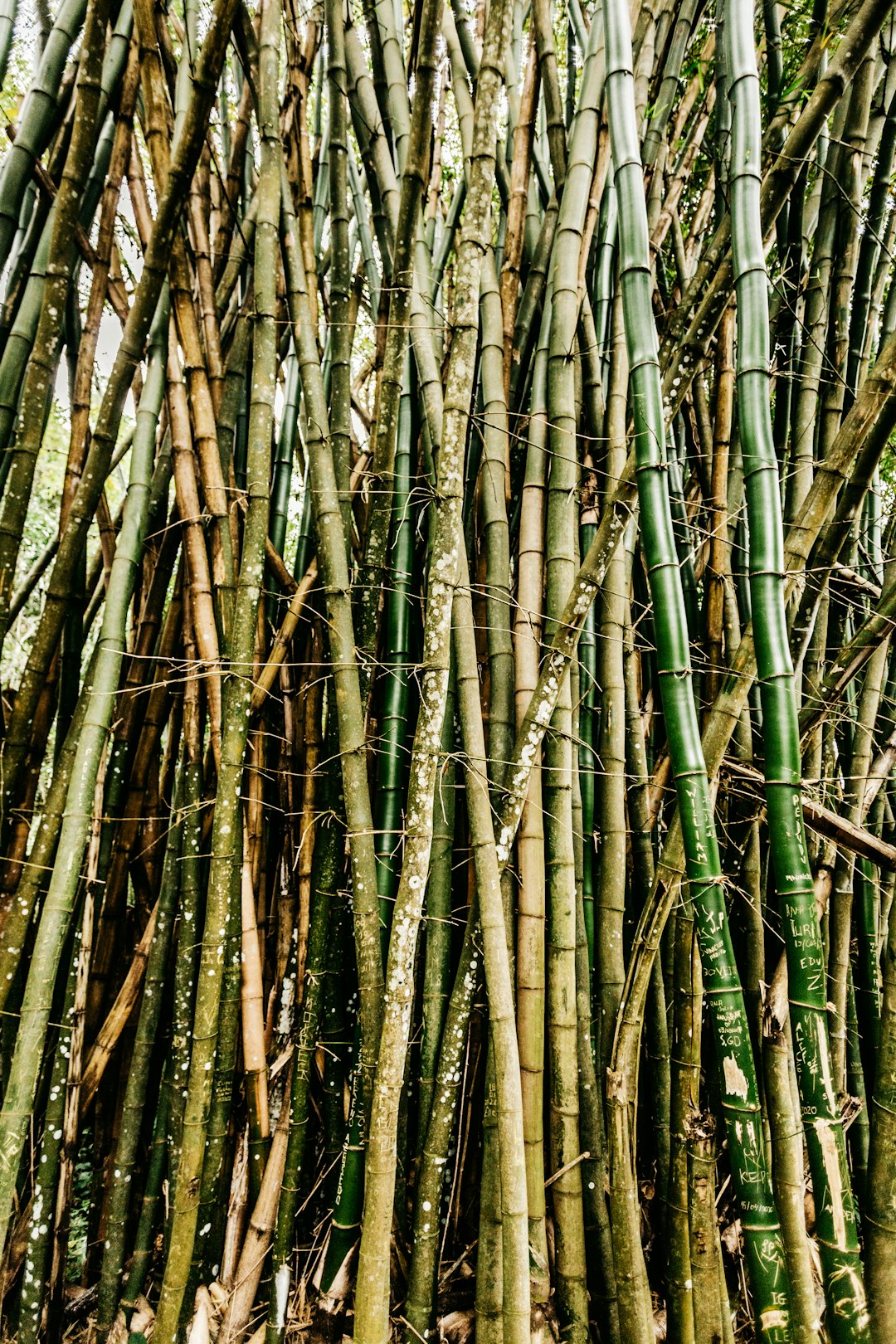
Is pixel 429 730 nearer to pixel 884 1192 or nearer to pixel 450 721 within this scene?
pixel 450 721

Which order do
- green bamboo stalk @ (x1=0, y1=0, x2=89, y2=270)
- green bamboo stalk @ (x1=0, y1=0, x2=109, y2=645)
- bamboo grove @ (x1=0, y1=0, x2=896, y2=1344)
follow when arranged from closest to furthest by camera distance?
bamboo grove @ (x1=0, y1=0, x2=896, y2=1344)
green bamboo stalk @ (x1=0, y1=0, x2=109, y2=645)
green bamboo stalk @ (x1=0, y1=0, x2=89, y2=270)

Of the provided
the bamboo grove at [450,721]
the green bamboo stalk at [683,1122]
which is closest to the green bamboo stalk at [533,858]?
the bamboo grove at [450,721]

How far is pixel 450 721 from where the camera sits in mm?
1624

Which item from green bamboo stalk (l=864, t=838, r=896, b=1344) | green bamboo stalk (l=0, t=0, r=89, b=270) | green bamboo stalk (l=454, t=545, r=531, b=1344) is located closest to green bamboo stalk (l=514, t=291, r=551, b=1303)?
green bamboo stalk (l=454, t=545, r=531, b=1344)

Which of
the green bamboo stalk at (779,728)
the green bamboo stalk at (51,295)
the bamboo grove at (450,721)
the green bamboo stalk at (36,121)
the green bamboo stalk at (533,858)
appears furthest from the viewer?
the green bamboo stalk at (36,121)

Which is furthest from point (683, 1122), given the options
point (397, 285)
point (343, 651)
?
point (397, 285)

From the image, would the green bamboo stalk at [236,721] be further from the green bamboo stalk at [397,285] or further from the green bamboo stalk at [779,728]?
the green bamboo stalk at [779,728]

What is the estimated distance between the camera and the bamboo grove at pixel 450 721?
125 centimetres

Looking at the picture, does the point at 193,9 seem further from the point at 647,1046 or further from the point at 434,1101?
the point at 647,1046

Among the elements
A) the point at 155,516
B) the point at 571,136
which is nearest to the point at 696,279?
the point at 571,136

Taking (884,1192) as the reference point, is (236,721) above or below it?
above

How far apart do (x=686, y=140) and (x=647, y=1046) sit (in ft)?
8.68

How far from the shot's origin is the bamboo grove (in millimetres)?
1251

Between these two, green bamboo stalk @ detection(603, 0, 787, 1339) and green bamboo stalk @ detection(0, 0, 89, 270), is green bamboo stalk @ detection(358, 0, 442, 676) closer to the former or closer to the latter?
green bamboo stalk @ detection(603, 0, 787, 1339)
